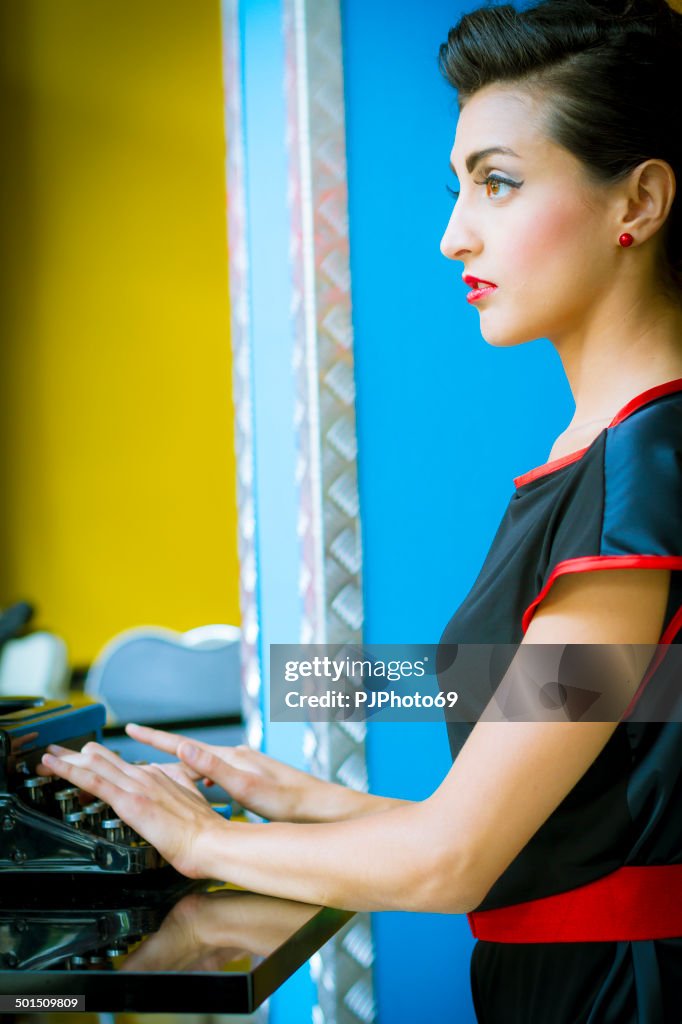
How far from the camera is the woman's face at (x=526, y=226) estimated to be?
3.18ft

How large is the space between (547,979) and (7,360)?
12.0 ft

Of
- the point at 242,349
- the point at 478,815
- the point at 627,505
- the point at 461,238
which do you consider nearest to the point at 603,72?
the point at 461,238

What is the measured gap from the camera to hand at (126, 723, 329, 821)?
112 cm

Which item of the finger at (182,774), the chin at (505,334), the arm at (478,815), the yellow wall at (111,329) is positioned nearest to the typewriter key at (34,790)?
the finger at (182,774)

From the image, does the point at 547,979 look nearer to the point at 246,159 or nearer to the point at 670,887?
the point at 670,887

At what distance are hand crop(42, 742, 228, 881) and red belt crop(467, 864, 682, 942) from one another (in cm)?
31

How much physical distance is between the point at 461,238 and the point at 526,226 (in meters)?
0.08

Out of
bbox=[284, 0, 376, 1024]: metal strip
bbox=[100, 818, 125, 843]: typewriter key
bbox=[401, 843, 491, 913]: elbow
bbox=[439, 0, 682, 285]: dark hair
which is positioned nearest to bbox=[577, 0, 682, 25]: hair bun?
bbox=[439, 0, 682, 285]: dark hair

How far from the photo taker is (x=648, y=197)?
970 mm

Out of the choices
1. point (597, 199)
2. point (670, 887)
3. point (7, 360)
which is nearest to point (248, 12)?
point (597, 199)

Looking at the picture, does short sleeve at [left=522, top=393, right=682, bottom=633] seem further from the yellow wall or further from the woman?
the yellow wall

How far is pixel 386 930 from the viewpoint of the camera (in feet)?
5.34

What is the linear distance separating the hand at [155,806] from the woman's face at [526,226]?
53cm

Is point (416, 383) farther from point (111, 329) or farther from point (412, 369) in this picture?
point (111, 329)
